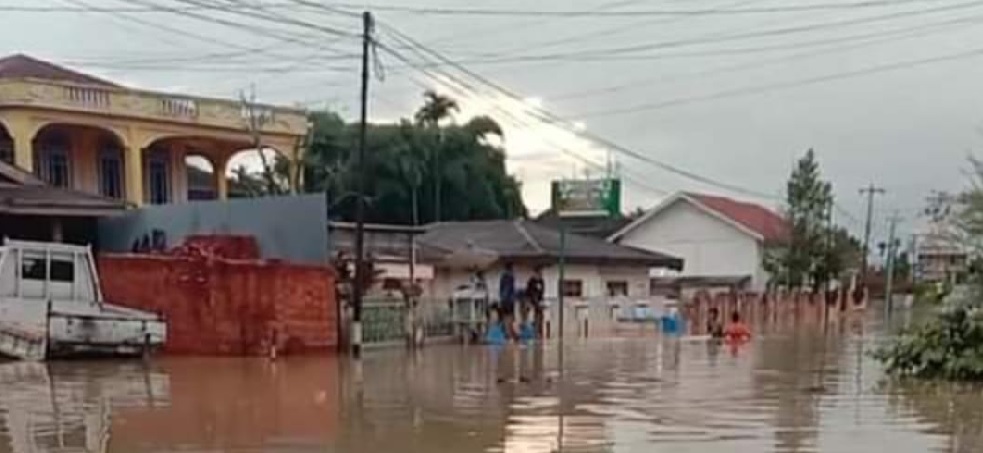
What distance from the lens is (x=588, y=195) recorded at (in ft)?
179

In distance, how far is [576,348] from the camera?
97.0ft

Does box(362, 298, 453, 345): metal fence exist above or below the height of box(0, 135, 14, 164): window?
below

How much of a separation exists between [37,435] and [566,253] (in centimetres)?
3173

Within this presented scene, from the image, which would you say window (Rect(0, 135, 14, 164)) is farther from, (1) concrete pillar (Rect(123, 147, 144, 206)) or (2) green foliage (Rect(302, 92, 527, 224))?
(2) green foliage (Rect(302, 92, 527, 224))

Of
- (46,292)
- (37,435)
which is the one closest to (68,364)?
(46,292)

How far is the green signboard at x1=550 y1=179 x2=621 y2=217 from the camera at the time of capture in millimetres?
54406

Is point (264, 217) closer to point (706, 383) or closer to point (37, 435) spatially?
point (706, 383)

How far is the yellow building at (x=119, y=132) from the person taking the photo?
35.3m

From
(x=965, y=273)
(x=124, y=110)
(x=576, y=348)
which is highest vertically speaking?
(x=124, y=110)

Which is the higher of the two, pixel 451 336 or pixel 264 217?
pixel 264 217

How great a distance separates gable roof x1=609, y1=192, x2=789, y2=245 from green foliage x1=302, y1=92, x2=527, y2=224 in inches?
350

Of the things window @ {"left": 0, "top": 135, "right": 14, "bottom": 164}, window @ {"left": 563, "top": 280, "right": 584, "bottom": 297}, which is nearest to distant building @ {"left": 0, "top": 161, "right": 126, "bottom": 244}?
window @ {"left": 0, "top": 135, "right": 14, "bottom": 164}

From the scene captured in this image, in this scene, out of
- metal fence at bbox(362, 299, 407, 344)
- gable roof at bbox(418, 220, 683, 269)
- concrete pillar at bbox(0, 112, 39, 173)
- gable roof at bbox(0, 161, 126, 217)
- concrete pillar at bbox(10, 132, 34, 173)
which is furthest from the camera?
gable roof at bbox(418, 220, 683, 269)

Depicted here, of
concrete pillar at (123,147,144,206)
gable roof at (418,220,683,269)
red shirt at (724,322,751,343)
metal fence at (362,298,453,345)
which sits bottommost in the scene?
red shirt at (724,322,751,343)
